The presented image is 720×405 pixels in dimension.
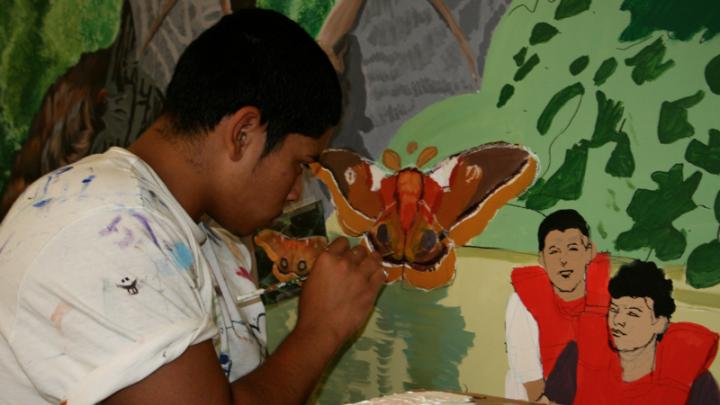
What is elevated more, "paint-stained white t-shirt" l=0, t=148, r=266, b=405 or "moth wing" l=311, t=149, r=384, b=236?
"moth wing" l=311, t=149, r=384, b=236

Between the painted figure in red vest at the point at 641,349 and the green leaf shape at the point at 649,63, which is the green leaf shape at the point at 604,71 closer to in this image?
the green leaf shape at the point at 649,63

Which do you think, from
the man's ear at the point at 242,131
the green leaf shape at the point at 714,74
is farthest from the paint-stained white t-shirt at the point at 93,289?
the green leaf shape at the point at 714,74

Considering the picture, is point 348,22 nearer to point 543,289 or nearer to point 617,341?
point 543,289

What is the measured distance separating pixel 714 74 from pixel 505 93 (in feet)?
1.00

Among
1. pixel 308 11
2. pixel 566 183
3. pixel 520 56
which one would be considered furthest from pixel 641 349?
pixel 308 11

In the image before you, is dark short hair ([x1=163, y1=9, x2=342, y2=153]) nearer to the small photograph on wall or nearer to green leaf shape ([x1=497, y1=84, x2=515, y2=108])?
green leaf shape ([x1=497, y1=84, x2=515, y2=108])

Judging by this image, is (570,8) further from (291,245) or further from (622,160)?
(291,245)

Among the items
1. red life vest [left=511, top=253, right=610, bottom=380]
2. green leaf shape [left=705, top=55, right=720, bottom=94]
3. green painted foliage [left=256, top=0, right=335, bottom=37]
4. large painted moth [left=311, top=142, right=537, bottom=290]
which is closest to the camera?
green leaf shape [left=705, top=55, right=720, bottom=94]

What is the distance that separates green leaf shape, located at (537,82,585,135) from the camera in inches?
46.6

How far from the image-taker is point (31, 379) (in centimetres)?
93

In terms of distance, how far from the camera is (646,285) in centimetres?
112

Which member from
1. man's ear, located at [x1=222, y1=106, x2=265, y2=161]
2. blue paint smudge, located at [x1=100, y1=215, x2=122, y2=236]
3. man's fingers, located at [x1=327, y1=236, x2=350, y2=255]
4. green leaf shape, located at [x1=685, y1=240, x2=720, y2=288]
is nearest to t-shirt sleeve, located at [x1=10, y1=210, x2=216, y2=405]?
blue paint smudge, located at [x1=100, y1=215, x2=122, y2=236]

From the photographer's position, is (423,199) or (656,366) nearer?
(656,366)

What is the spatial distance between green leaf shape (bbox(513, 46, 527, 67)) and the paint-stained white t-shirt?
0.55 metres
